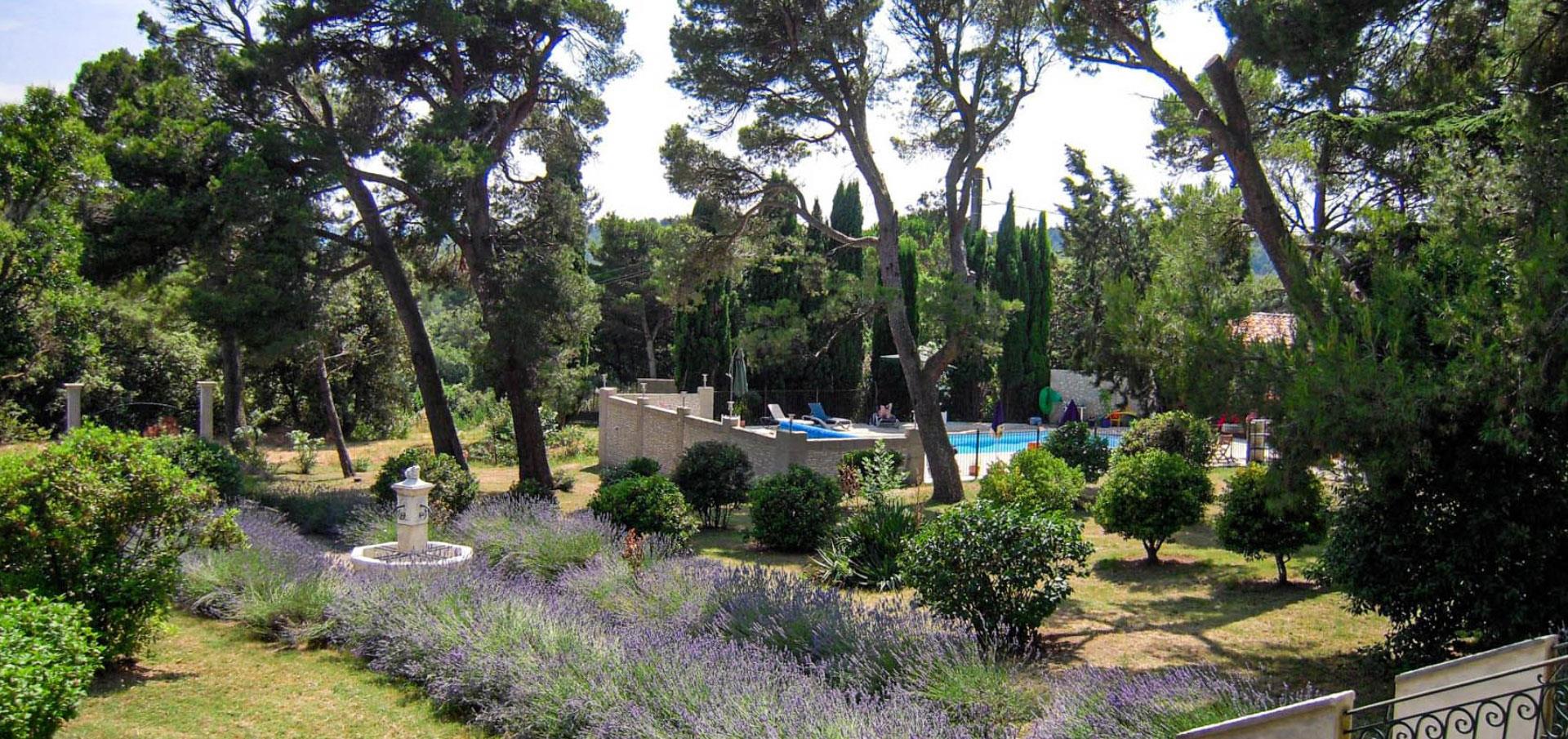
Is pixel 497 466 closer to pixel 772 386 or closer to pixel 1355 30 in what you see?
pixel 772 386

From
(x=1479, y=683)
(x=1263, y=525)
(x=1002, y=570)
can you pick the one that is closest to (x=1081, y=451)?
(x=1263, y=525)

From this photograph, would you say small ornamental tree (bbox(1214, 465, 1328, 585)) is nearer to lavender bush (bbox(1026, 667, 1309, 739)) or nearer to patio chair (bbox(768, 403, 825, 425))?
lavender bush (bbox(1026, 667, 1309, 739))

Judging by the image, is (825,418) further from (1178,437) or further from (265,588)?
(265,588)

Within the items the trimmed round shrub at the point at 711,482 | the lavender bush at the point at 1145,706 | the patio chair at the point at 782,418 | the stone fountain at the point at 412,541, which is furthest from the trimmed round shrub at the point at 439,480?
the patio chair at the point at 782,418

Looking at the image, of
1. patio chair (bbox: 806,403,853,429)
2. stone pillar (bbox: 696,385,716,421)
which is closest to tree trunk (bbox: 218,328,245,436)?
stone pillar (bbox: 696,385,716,421)

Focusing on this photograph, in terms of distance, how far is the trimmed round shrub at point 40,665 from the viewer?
15.7 feet

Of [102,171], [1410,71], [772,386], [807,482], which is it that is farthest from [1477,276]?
[772,386]

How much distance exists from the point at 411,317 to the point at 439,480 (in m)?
4.35

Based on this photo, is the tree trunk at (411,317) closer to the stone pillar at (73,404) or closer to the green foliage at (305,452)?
the green foliage at (305,452)

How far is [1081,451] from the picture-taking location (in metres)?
17.5

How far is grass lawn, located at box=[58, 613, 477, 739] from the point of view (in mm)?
6121

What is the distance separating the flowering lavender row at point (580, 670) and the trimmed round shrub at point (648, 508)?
3.75m

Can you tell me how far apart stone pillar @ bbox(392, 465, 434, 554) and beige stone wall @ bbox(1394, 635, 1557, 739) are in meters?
8.42

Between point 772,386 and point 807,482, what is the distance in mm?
19737
